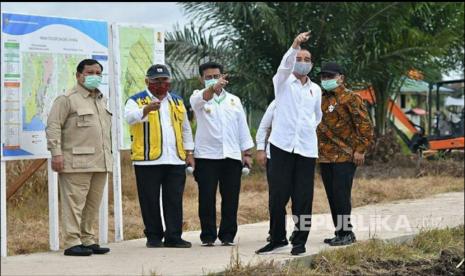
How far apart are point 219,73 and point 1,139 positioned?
2165mm

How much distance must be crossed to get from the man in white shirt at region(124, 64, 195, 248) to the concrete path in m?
0.29

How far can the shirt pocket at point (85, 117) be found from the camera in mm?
7676

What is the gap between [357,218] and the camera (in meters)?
10.9

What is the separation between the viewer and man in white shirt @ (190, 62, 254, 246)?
8.26 metres

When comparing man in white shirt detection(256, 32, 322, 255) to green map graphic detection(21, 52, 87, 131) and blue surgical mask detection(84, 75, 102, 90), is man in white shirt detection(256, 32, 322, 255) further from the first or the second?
green map graphic detection(21, 52, 87, 131)

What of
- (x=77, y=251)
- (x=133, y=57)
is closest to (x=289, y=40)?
(x=133, y=57)

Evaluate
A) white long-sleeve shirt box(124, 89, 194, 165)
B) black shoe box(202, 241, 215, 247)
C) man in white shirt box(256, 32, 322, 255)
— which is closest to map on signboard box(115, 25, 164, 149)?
white long-sleeve shirt box(124, 89, 194, 165)

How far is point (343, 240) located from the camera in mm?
8352

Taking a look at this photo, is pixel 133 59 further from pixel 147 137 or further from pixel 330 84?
pixel 330 84

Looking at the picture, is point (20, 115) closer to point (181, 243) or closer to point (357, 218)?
point (181, 243)

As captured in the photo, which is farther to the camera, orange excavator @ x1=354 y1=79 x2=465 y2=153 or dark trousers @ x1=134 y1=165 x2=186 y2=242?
orange excavator @ x1=354 y1=79 x2=465 y2=153

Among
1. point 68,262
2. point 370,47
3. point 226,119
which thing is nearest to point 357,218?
point 226,119

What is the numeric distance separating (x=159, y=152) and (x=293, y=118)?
1423mm

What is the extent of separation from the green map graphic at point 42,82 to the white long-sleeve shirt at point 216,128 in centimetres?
129
